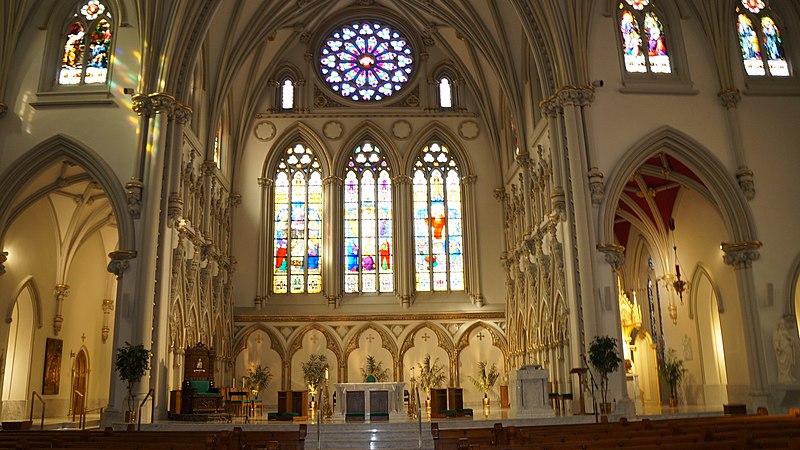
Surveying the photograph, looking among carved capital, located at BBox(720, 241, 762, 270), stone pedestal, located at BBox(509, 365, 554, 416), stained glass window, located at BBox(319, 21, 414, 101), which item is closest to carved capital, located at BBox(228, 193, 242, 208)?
stained glass window, located at BBox(319, 21, 414, 101)

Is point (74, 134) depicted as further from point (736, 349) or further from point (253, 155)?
point (736, 349)

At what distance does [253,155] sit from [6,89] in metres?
11.1

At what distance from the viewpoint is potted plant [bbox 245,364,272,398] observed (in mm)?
28031

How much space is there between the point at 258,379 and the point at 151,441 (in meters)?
18.4

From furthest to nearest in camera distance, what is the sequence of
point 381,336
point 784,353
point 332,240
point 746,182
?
point 332,240
point 381,336
point 746,182
point 784,353

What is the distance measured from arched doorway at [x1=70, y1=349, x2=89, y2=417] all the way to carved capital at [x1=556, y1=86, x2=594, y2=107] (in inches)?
782

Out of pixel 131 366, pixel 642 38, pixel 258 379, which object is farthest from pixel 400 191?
pixel 131 366

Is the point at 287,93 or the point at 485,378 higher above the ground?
the point at 287,93

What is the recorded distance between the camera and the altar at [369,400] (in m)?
20.9

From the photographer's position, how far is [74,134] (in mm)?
21234

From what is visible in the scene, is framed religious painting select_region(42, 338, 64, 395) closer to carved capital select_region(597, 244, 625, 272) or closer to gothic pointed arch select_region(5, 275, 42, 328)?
gothic pointed arch select_region(5, 275, 42, 328)

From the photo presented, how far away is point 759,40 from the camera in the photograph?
23.1 meters

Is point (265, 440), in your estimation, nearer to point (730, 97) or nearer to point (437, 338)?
point (730, 97)

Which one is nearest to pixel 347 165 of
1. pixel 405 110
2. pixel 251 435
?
pixel 405 110
